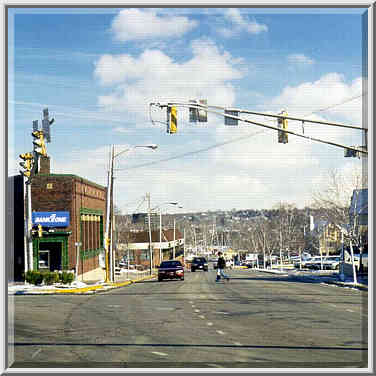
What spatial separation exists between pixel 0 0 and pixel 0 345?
558cm

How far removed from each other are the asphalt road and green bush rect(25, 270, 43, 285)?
8111 mm

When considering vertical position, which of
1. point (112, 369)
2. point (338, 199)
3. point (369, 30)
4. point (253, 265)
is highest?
point (369, 30)

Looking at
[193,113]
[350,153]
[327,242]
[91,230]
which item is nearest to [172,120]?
[193,113]

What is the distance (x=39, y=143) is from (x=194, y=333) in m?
13.2

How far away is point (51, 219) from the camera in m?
44.6

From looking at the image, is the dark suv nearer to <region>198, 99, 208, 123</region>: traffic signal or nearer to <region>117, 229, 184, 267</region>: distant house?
<region>117, 229, 184, 267</region>: distant house

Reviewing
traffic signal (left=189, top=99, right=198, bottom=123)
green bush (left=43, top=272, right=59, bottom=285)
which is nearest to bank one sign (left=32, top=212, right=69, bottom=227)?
green bush (left=43, top=272, right=59, bottom=285)

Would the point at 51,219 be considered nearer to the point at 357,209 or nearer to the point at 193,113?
the point at 357,209

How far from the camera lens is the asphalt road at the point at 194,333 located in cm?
1126

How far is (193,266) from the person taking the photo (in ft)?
208

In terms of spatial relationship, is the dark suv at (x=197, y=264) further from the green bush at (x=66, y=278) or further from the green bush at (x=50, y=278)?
the green bush at (x=50, y=278)

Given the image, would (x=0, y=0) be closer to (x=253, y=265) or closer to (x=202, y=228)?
(x=253, y=265)

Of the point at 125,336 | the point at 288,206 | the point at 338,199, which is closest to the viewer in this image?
the point at 125,336

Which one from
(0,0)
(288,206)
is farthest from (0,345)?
(288,206)
